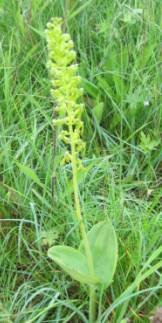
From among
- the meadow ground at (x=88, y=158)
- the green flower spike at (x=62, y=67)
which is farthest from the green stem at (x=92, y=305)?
the green flower spike at (x=62, y=67)

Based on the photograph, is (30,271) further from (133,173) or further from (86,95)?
(86,95)

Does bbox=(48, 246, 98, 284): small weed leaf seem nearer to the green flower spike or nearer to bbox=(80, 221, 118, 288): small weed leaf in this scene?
bbox=(80, 221, 118, 288): small weed leaf

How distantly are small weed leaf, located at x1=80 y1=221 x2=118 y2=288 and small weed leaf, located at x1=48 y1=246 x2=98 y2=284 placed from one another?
3 centimetres

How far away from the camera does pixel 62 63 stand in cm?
123

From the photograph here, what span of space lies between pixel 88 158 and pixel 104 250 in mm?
523

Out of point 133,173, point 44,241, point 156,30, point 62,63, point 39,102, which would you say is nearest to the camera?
point 62,63

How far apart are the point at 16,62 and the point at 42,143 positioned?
393 mm

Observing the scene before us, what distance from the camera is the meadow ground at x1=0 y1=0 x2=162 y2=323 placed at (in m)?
1.53

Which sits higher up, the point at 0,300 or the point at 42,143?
the point at 42,143

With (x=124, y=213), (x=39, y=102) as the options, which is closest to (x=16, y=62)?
(x=39, y=102)

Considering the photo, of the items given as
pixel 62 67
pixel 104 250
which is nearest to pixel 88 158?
pixel 104 250

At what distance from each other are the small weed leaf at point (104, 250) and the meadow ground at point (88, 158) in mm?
65

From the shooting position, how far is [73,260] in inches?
55.8

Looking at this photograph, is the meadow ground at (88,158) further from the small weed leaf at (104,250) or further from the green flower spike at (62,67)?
the green flower spike at (62,67)
